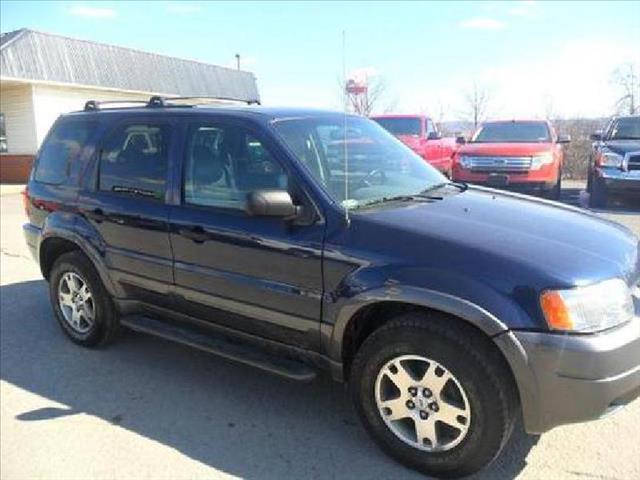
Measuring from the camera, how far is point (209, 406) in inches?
155

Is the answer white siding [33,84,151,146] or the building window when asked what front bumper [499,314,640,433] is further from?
the building window

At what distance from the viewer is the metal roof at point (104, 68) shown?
20759 mm

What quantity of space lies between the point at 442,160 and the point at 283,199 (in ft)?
42.1

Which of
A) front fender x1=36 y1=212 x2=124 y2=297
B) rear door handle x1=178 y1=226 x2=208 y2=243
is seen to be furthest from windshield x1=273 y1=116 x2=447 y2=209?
front fender x1=36 y1=212 x2=124 y2=297

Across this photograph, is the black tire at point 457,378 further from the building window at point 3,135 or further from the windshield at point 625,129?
the building window at point 3,135

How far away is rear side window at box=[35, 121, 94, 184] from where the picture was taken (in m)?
4.93

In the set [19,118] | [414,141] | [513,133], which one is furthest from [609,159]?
[19,118]

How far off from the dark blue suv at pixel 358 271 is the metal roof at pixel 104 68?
18.1m

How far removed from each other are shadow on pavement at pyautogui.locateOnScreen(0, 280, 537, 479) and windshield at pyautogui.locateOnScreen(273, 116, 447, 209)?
134cm

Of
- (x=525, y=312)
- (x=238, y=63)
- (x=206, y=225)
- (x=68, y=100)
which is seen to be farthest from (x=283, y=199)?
(x=238, y=63)

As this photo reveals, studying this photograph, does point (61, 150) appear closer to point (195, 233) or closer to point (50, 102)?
point (195, 233)

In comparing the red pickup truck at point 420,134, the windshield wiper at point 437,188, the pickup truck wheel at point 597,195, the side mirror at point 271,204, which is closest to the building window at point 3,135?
the red pickup truck at point 420,134

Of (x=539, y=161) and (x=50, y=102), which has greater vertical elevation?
(x=50, y=102)

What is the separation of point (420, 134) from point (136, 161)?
11235mm
